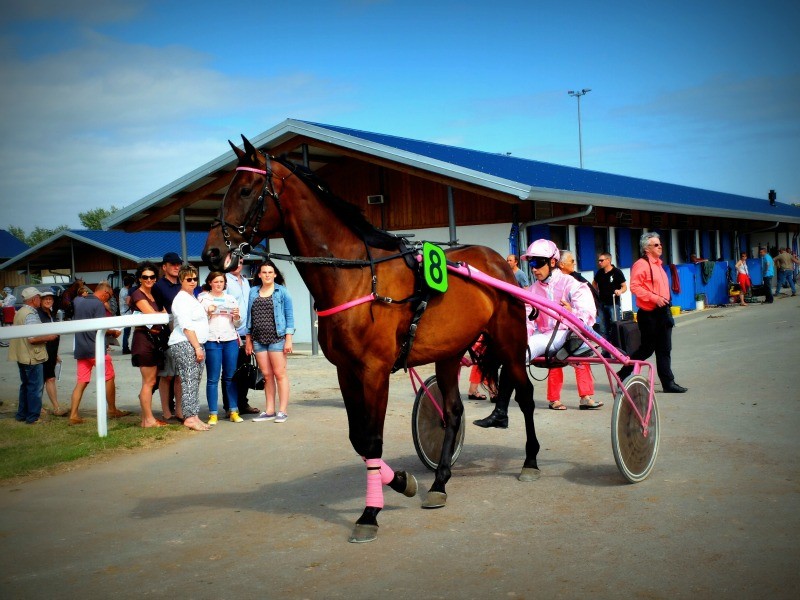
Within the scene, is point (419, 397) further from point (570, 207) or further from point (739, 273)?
point (739, 273)

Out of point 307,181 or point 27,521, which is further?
point 27,521

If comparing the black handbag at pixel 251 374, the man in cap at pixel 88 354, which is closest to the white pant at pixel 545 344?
the black handbag at pixel 251 374

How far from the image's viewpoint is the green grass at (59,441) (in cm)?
782

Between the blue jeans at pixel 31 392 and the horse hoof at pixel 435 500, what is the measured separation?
6376 mm

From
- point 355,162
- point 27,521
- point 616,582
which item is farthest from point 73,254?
point 616,582

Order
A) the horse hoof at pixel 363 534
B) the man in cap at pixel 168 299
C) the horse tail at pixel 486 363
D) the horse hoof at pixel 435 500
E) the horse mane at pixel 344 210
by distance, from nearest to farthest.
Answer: the horse hoof at pixel 363 534 → the horse mane at pixel 344 210 → the horse hoof at pixel 435 500 → the horse tail at pixel 486 363 → the man in cap at pixel 168 299

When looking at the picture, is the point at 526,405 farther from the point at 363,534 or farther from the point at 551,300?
the point at 363,534

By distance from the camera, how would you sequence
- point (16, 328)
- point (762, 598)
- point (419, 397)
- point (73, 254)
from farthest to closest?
point (73, 254) → point (16, 328) → point (419, 397) → point (762, 598)

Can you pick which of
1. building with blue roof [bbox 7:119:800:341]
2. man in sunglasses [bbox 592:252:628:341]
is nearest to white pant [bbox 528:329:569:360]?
man in sunglasses [bbox 592:252:628:341]

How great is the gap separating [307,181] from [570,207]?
46.9ft

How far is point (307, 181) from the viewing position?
5609 mm

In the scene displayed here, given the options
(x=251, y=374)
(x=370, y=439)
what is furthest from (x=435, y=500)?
(x=251, y=374)

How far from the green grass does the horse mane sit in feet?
14.0

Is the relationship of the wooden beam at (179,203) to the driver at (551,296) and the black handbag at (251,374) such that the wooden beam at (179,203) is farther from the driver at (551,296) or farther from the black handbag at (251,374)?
the driver at (551,296)
